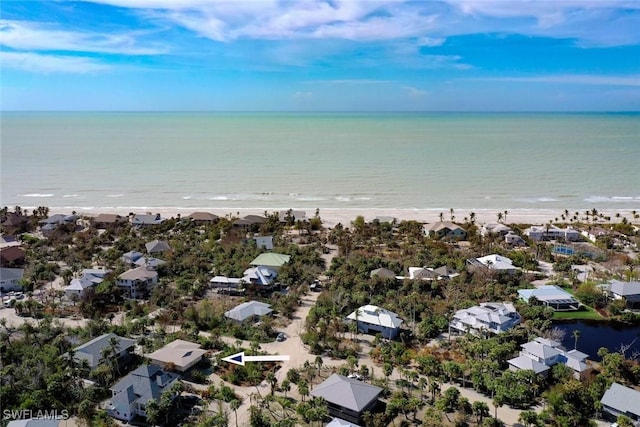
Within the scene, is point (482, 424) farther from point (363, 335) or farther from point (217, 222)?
point (217, 222)

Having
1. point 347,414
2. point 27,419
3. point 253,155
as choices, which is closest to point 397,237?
point 347,414

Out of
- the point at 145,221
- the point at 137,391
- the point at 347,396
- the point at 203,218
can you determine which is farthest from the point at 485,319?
the point at 145,221

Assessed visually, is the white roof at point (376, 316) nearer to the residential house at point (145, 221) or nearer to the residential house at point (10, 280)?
the residential house at point (10, 280)

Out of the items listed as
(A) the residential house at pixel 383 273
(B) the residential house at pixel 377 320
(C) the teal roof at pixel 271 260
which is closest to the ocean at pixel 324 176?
(C) the teal roof at pixel 271 260

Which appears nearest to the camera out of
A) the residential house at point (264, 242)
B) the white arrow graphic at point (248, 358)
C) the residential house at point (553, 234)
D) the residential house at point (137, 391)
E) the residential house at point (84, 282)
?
the residential house at point (137, 391)

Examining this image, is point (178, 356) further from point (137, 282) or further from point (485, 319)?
point (485, 319)

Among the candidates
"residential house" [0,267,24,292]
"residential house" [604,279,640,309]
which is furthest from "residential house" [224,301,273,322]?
"residential house" [604,279,640,309]
